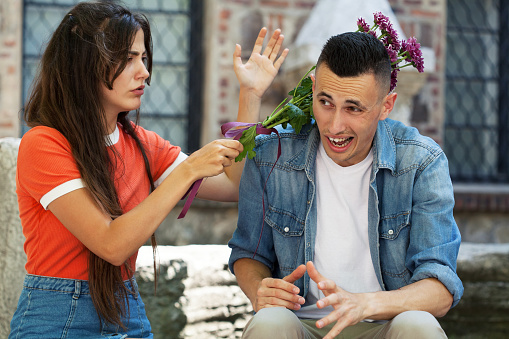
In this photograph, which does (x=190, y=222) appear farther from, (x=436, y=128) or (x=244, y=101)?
(x=244, y=101)

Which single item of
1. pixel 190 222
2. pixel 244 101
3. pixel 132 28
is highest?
pixel 132 28

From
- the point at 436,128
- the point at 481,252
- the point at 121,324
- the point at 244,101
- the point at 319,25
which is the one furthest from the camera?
the point at 436,128

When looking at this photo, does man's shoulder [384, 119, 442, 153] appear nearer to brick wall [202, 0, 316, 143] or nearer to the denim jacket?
the denim jacket

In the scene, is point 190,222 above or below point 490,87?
below

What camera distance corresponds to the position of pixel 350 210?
254cm

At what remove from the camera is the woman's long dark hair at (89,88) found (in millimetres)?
2232

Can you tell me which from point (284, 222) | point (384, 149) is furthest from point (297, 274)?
point (384, 149)

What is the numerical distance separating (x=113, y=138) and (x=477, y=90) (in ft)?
14.8

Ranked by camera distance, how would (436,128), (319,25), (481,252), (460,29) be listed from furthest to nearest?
(460,29) → (436,128) → (319,25) → (481,252)

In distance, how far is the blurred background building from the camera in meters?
5.09

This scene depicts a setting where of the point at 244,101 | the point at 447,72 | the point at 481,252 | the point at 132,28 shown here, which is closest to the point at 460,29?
Answer: the point at 447,72

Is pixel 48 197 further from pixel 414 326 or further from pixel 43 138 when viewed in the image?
pixel 414 326

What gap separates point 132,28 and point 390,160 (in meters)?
1.02

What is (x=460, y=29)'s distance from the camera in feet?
19.9
